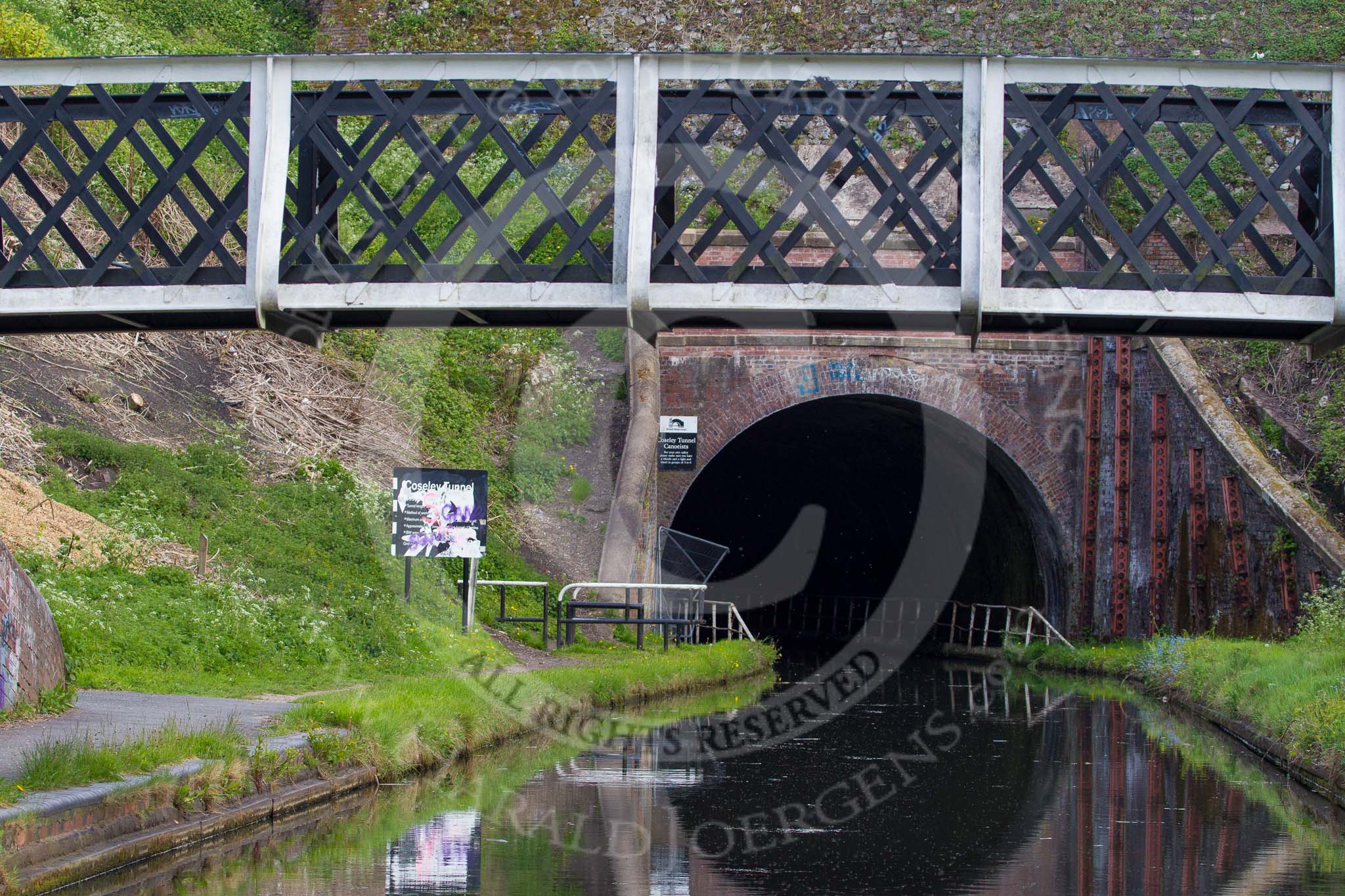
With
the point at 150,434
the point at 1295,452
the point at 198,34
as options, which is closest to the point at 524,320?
the point at 150,434

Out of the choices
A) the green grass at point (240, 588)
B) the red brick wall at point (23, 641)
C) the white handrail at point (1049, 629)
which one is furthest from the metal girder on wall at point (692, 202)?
the white handrail at point (1049, 629)

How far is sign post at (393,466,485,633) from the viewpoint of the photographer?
615 inches

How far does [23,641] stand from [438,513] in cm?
648

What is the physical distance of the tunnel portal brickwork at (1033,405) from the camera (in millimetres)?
23703

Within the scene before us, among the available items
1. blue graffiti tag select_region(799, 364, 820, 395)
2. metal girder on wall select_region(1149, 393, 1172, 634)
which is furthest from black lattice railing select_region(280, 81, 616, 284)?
metal girder on wall select_region(1149, 393, 1172, 634)

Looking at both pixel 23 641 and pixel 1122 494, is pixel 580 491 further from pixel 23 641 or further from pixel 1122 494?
pixel 23 641

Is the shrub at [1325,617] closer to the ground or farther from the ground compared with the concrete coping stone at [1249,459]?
closer to the ground

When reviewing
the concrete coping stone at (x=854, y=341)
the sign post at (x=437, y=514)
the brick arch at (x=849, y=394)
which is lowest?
the sign post at (x=437, y=514)

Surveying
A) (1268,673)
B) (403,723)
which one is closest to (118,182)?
(403,723)

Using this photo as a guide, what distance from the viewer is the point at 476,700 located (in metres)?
11.9

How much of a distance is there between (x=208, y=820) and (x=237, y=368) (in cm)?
1365

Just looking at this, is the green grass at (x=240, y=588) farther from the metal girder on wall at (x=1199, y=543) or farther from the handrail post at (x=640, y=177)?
the metal girder on wall at (x=1199, y=543)

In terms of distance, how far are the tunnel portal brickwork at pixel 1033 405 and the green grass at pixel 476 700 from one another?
653 cm

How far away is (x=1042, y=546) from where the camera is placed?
25812 mm
